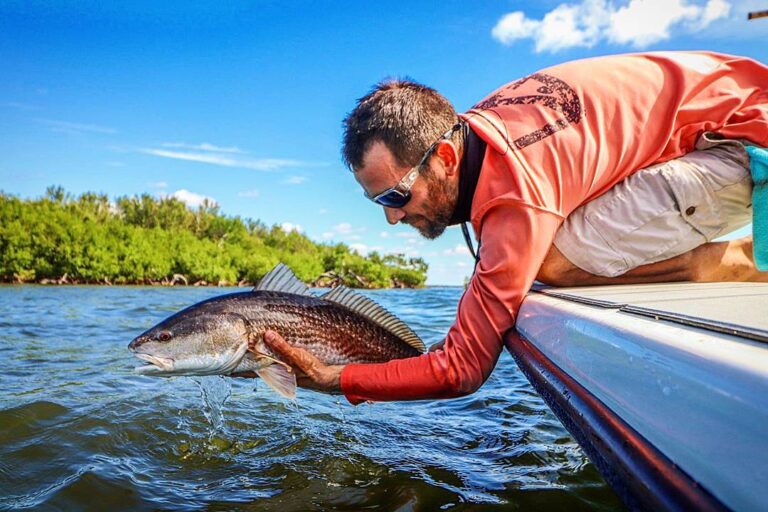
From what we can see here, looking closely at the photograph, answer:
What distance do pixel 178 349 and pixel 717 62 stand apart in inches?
118

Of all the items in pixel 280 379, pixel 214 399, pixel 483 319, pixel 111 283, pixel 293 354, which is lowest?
pixel 214 399

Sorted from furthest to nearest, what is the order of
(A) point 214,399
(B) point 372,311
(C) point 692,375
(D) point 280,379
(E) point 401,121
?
(A) point 214,399 < (B) point 372,311 < (D) point 280,379 < (E) point 401,121 < (C) point 692,375

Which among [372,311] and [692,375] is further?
[372,311]

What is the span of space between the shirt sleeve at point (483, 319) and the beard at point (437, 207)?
412 millimetres

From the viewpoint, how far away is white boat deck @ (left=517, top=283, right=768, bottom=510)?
32.7 inches

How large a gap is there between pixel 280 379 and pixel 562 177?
1697mm

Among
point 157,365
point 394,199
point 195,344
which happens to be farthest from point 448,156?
point 157,365

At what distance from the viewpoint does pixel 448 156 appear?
2670 mm

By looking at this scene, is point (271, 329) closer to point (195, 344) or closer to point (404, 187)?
point (195, 344)

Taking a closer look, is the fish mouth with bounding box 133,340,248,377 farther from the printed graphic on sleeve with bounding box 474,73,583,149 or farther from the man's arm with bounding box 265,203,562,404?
the printed graphic on sleeve with bounding box 474,73,583,149

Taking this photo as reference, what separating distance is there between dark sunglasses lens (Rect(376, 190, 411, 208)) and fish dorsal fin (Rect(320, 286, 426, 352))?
59 centimetres

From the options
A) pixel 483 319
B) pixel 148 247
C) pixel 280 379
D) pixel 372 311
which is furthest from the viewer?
pixel 148 247

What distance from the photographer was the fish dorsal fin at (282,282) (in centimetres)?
316

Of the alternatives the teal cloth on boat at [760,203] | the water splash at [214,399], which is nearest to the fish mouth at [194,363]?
the water splash at [214,399]
